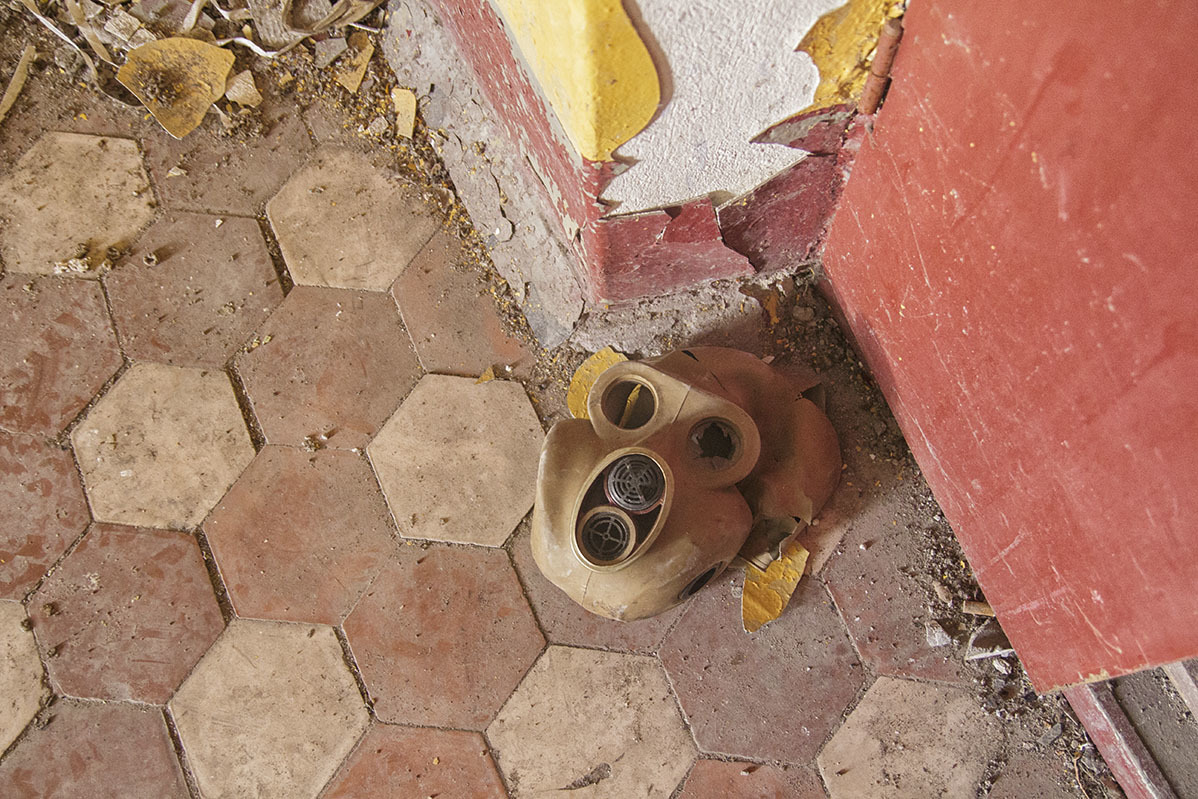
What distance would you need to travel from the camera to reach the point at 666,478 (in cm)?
137

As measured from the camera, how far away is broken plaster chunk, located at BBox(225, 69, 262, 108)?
204cm

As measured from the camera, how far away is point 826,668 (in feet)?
5.61

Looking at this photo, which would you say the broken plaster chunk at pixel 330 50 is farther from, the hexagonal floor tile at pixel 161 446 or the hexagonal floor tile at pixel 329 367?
the hexagonal floor tile at pixel 161 446

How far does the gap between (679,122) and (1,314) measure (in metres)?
1.70

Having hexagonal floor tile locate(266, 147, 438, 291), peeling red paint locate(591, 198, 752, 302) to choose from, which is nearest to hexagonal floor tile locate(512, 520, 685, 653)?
peeling red paint locate(591, 198, 752, 302)

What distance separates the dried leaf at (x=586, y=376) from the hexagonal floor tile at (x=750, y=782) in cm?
80

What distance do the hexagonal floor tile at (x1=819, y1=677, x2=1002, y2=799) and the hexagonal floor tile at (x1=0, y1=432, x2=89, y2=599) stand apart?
1.72 meters

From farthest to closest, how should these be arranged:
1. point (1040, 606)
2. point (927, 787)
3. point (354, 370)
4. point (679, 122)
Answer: point (354, 370) → point (927, 787) → point (1040, 606) → point (679, 122)

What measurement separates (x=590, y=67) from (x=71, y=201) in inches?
62.9

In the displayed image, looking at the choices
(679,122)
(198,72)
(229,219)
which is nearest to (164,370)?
(229,219)

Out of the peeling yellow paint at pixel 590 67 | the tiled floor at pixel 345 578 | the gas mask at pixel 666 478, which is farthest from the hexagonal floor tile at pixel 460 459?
the peeling yellow paint at pixel 590 67

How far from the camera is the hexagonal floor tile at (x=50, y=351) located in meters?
1.86

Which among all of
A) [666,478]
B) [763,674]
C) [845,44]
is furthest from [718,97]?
[763,674]

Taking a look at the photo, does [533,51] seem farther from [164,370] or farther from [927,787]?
[927,787]
